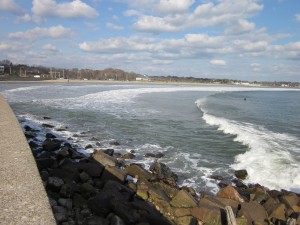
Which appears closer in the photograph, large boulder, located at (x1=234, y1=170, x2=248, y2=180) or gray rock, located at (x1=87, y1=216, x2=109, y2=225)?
gray rock, located at (x1=87, y1=216, x2=109, y2=225)

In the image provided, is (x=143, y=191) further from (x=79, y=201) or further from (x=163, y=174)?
(x=163, y=174)

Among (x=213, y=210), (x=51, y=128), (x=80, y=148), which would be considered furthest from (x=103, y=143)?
(x=213, y=210)

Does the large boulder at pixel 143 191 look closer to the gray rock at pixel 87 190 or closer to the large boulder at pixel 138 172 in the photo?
the gray rock at pixel 87 190

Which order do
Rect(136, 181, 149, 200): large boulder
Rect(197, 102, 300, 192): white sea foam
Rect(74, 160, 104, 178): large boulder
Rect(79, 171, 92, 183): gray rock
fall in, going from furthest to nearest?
Rect(197, 102, 300, 192): white sea foam
Rect(74, 160, 104, 178): large boulder
Rect(79, 171, 92, 183): gray rock
Rect(136, 181, 149, 200): large boulder

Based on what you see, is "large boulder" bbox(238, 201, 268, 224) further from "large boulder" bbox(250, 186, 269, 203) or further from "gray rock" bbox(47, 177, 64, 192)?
"gray rock" bbox(47, 177, 64, 192)

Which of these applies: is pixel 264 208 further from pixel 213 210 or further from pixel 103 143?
pixel 103 143

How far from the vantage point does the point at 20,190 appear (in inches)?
212

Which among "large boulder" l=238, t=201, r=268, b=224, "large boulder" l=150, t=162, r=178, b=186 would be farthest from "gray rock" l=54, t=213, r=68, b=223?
"large boulder" l=150, t=162, r=178, b=186

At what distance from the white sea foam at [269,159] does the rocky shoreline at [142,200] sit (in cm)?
126

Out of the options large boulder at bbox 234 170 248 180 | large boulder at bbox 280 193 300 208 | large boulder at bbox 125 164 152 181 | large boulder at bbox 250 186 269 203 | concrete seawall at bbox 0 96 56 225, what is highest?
concrete seawall at bbox 0 96 56 225

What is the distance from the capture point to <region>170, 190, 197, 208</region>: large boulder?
8.81 m

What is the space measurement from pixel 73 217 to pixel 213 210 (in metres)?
3.39

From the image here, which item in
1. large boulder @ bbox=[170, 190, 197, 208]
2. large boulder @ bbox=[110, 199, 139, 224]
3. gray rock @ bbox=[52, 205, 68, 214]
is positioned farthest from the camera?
large boulder @ bbox=[170, 190, 197, 208]

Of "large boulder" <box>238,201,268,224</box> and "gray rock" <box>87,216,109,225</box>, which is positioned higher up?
"gray rock" <box>87,216,109,225</box>
